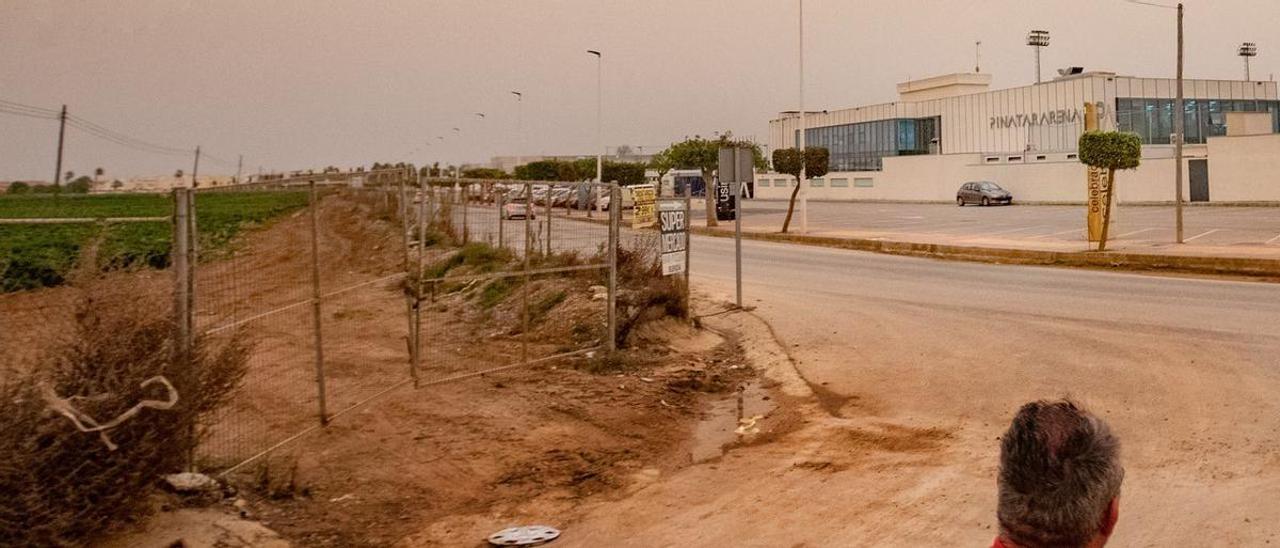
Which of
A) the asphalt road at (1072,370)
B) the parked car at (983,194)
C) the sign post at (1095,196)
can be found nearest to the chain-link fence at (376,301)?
the asphalt road at (1072,370)

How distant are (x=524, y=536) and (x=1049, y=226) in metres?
32.5

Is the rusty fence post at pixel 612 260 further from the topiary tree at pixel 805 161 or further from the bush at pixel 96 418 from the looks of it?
the topiary tree at pixel 805 161

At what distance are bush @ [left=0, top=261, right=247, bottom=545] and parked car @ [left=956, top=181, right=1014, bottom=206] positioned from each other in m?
53.6

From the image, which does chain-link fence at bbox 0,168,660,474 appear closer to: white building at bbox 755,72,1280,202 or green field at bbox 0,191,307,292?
green field at bbox 0,191,307,292

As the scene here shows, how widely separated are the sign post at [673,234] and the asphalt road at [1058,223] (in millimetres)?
17393

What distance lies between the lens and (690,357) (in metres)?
12.1

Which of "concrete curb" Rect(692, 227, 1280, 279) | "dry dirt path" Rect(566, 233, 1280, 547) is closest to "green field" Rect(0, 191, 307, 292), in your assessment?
"dry dirt path" Rect(566, 233, 1280, 547)

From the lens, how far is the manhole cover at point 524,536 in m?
6.29

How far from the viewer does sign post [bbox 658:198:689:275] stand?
43.4 ft

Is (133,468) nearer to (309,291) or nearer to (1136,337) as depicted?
(309,291)

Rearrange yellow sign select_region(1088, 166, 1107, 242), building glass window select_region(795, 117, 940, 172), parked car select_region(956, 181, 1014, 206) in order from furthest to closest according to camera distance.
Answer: building glass window select_region(795, 117, 940, 172)
parked car select_region(956, 181, 1014, 206)
yellow sign select_region(1088, 166, 1107, 242)

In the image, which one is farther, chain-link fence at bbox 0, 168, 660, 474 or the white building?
the white building

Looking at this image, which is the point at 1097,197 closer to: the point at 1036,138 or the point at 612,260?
the point at 612,260

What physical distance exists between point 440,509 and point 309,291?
577cm
